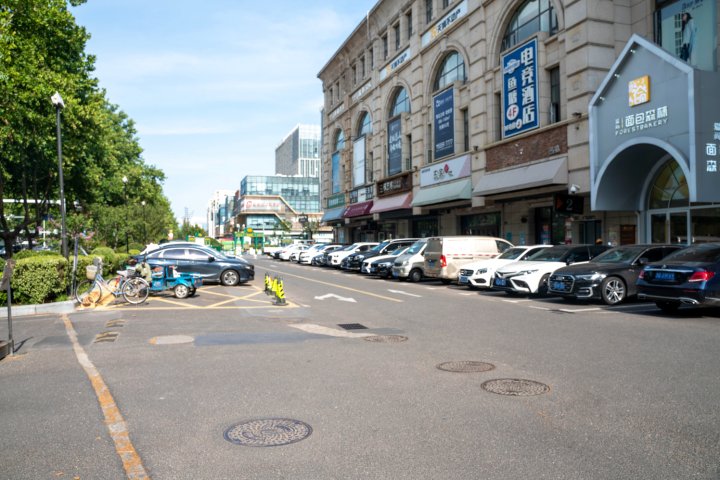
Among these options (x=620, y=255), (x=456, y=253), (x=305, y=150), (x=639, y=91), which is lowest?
(x=456, y=253)

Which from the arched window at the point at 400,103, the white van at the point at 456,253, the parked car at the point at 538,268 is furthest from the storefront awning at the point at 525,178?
the arched window at the point at 400,103

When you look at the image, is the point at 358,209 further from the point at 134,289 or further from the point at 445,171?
the point at 134,289

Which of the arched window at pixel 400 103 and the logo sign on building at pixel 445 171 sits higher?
the arched window at pixel 400 103

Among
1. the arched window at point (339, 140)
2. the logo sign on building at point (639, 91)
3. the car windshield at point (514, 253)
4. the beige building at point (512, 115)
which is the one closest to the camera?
the car windshield at point (514, 253)

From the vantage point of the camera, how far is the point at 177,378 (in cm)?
690

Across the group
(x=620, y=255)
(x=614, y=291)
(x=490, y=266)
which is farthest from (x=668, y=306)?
(x=490, y=266)

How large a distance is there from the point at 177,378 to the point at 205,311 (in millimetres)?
7087

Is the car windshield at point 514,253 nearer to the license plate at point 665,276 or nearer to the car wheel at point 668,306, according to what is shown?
the car wheel at point 668,306

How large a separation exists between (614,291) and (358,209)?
35.9 metres

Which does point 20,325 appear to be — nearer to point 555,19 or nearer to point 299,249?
point 555,19

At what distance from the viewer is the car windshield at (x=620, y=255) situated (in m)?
14.7

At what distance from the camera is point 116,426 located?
508cm

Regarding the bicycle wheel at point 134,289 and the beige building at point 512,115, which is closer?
the bicycle wheel at point 134,289

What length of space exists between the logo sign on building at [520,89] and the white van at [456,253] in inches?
274
